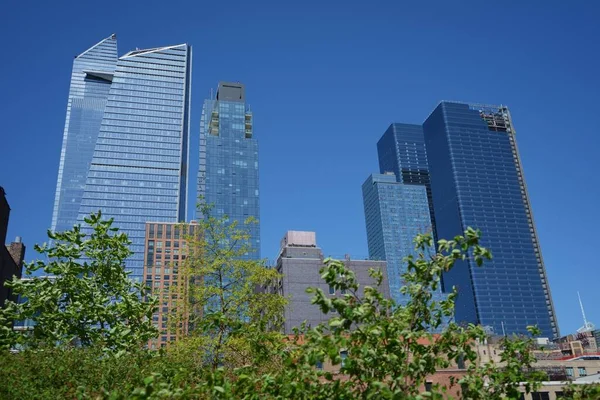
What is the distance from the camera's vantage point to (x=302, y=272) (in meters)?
117

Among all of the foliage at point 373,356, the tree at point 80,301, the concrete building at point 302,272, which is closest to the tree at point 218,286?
the tree at point 80,301

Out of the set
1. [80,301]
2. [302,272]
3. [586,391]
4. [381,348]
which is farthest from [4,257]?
[302,272]

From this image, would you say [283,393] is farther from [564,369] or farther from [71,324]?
[564,369]

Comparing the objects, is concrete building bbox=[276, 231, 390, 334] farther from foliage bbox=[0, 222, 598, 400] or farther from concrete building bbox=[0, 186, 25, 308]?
foliage bbox=[0, 222, 598, 400]

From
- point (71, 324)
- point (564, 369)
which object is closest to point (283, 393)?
point (71, 324)

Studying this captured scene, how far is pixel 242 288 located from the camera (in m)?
28.8

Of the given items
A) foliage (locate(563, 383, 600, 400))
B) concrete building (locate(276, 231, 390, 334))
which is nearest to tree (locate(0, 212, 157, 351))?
foliage (locate(563, 383, 600, 400))

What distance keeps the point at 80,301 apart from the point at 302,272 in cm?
9530

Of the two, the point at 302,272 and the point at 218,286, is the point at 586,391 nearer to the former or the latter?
the point at 218,286

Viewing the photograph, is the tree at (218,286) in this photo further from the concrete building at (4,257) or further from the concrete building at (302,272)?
the concrete building at (302,272)

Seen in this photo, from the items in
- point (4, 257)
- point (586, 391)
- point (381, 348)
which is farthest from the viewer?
point (4, 257)

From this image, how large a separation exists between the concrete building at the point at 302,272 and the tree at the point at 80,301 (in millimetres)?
83695

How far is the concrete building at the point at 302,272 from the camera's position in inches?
4424

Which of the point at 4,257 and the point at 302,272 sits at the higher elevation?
the point at 302,272
